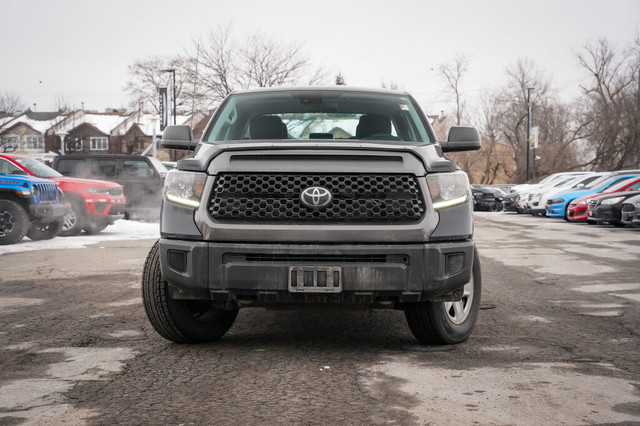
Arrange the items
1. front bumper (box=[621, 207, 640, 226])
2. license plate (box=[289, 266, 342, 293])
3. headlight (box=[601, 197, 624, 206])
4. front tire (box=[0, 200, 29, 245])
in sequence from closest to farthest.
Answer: license plate (box=[289, 266, 342, 293]), front tire (box=[0, 200, 29, 245]), front bumper (box=[621, 207, 640, 226]), headlight (box=[601, 197, 624, 206])

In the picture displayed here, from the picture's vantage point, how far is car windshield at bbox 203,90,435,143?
592 centimetres

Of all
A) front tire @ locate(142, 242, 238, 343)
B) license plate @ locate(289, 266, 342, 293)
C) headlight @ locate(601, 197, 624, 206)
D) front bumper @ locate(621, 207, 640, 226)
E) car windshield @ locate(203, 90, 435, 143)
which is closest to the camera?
license plate @ locate(289, 266, 342, 293)

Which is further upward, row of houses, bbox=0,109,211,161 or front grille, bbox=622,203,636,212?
row of houses, bbox=0,109,211,161

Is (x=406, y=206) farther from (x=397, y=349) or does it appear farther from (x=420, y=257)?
(x=397, y=349)

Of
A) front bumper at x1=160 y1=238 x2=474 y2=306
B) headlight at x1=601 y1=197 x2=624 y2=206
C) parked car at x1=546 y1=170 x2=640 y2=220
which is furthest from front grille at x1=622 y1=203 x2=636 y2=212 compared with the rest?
front bumper at x1=160 y1=238 x2=474 y2=306

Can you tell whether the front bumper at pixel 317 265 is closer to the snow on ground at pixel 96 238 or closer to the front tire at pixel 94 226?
the snow on ground at pixel 96 238

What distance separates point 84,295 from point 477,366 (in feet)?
14.8

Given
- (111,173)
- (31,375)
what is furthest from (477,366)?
(111,173)

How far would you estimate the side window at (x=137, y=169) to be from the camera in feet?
64.8

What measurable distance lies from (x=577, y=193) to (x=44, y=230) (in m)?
16.6

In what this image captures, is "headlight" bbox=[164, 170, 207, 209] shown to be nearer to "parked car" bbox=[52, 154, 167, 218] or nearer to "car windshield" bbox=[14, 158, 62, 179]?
"car windshield" bbox=[14, 158, 62, 179]

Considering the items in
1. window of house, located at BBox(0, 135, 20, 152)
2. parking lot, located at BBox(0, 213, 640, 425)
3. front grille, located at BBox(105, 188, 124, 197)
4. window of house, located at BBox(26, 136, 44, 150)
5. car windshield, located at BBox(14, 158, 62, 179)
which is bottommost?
parking lot, located at BBox(0, 213, 640, 425)

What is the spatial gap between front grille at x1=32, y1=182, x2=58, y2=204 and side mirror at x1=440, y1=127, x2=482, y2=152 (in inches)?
408

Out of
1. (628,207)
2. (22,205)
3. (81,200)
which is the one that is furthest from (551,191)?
(22,205)
